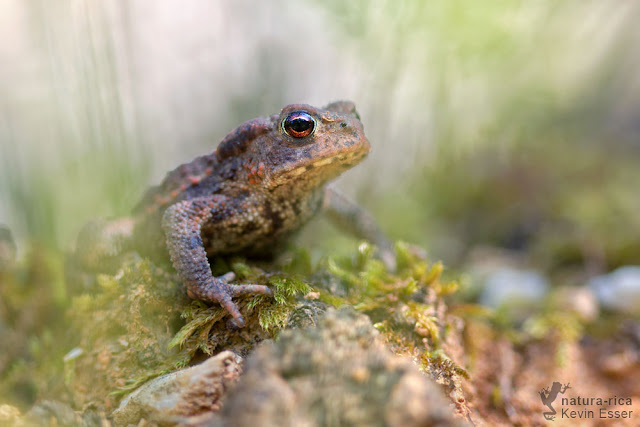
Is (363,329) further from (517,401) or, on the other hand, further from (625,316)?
(625,316)

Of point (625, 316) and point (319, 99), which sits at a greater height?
point (319, 99)

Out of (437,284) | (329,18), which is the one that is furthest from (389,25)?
(437,284)

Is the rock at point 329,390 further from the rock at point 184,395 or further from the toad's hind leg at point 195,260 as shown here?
the toad's hind leg at point 195,260

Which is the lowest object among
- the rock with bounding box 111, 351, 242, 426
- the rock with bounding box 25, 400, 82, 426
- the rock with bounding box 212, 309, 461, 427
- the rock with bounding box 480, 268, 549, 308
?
the rock with bounding box 480, 268, 549, 308

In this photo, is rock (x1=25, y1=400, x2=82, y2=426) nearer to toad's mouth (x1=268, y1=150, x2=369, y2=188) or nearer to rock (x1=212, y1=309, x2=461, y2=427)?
rock (x1=212, y1=309, x2=461, y2=427)

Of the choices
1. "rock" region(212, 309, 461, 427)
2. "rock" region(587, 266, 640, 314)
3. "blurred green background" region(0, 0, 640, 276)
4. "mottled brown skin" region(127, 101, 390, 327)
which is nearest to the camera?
"rock" region(212, 309, 461, 427)

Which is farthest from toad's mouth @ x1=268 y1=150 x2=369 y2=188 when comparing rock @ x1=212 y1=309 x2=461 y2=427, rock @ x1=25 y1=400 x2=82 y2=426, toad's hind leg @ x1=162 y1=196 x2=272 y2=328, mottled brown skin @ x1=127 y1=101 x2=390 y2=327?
rock @ x1=25 y1=400 x2=82 y2=426

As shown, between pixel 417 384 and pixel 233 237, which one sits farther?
pixel 233 237
